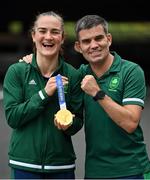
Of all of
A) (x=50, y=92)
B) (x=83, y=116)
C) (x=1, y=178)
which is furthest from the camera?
(x=1, y=178)

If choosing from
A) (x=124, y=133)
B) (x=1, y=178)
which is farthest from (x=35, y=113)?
(x=1, y=178)

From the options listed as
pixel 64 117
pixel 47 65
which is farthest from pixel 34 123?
pixel 47 65

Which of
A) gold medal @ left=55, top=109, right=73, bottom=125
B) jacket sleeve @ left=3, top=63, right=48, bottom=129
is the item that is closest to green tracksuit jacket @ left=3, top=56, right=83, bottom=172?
jacket sleeve @ left=3, top=63, right=48, bottom=129

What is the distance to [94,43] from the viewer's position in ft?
11.1

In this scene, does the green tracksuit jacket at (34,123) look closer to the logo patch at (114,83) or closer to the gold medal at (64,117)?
the gold medal at (64,117)

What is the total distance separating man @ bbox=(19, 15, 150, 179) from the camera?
133 inches

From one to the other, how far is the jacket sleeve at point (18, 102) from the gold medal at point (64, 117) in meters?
0.16

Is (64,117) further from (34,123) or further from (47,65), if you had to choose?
(47,65)

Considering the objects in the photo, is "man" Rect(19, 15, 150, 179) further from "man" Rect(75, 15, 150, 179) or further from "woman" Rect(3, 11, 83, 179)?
"woman" Rect(3, 11, 83, 179)

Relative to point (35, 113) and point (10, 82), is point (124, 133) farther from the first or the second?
point (10, 82)

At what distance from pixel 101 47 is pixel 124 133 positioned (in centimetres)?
58

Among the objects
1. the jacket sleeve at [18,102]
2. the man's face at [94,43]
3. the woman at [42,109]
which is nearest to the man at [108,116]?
the man's face at [94,43]

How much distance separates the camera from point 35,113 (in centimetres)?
329

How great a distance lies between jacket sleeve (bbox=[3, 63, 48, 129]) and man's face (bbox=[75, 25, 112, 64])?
1.34 ft
